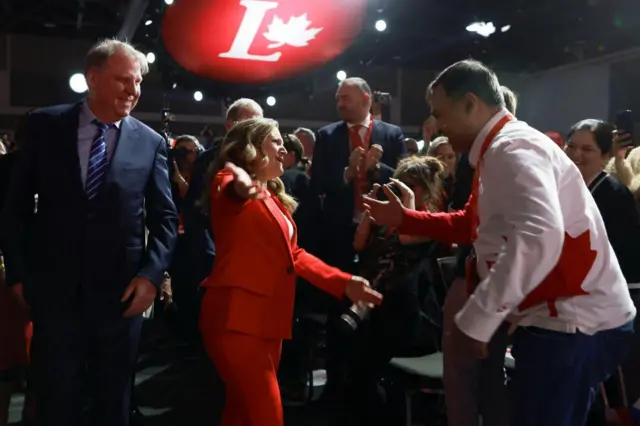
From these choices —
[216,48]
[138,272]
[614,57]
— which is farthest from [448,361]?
[614,57]

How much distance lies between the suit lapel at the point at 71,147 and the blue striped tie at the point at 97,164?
3 centimetres

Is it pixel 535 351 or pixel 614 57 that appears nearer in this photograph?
pixel 535 351

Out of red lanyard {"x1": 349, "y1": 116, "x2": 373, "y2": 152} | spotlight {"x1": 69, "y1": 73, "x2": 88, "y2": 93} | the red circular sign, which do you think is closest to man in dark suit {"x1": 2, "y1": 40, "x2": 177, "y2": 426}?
red lanyard {"x1": 349, "y1": 116, "x2": 373, "y2": 152}

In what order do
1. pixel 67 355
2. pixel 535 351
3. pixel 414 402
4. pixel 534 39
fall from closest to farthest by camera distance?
pixel 535 351
pixel 67 355
pixel 414 402
pixel 534 39

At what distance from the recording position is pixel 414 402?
341 centimetres

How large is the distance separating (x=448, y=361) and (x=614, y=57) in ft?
30.3

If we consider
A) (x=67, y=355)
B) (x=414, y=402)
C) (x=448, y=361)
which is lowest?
(x=414, y=402)

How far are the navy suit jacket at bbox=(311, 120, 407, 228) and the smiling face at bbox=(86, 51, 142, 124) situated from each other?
5.74 feet

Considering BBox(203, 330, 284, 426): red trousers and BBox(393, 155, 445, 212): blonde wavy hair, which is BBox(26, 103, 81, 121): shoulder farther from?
BBox(393, 155, 445, 212): blonde wavy hair

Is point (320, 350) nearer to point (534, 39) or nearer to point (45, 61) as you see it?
point (534, 39)

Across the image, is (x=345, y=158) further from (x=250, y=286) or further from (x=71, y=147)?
(x=71, y=147)

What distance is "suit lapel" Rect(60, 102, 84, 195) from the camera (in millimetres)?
2064

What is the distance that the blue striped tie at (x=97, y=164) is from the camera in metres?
2.08

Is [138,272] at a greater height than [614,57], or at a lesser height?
lesser
